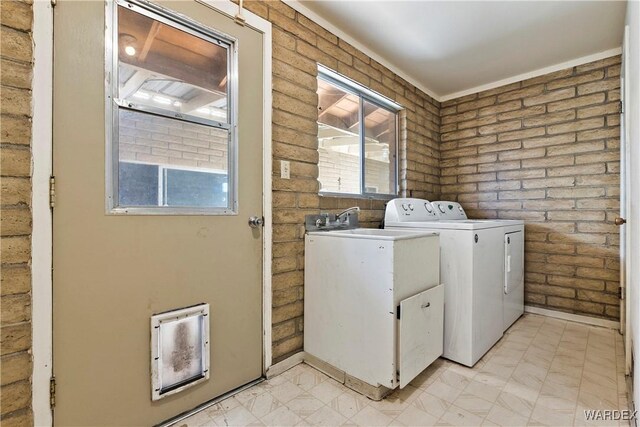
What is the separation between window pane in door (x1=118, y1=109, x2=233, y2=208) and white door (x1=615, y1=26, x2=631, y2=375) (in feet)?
8.10

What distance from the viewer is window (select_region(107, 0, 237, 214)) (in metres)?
1.34

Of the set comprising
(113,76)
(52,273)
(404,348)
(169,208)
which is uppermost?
(113,76)

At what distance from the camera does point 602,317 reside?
8.66ft

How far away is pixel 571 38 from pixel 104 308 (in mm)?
3639

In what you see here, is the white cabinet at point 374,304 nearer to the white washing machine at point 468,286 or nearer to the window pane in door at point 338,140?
the white washing machine at point 468,286

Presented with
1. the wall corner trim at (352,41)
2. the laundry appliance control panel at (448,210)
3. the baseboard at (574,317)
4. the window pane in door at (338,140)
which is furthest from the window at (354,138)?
the baseboard at (574,317)

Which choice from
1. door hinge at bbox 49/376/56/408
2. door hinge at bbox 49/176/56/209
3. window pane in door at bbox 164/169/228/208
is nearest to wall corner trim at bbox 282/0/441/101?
window pane in door at bbox 164/169/228/208

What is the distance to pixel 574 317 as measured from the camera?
2768 mm

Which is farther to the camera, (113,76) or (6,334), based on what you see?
(113,76)

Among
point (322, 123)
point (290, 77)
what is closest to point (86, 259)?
point (290, 77)

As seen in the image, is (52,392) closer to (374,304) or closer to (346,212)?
(374,304)

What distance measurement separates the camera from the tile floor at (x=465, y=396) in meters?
1.48

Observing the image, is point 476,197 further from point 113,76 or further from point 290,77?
point 113,76

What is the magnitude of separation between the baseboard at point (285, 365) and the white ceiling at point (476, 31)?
238 cm
